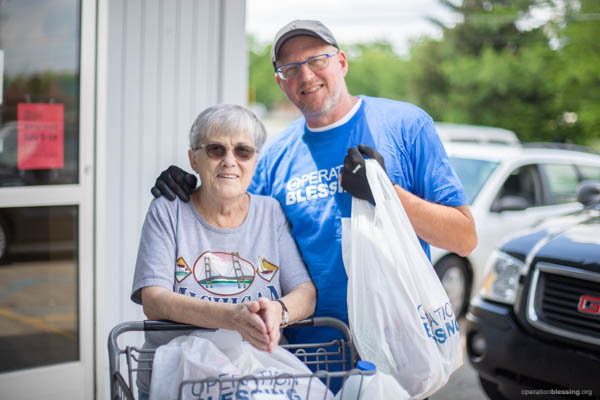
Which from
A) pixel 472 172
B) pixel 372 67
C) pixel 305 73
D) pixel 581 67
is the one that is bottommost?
pixel 472 172

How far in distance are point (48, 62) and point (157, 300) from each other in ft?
7.20

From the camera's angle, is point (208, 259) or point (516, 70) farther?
point (516, 70)

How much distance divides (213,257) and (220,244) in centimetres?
5

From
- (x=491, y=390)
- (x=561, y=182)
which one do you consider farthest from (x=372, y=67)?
(x=491, y=390)

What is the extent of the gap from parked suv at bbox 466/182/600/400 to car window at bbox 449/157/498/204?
2.26 meters

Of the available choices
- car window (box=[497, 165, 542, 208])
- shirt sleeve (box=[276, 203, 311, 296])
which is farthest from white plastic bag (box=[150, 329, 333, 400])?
car window (box=[497, 165, 542, 208])

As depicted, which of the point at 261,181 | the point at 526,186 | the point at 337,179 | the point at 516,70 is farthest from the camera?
the point at 516,70

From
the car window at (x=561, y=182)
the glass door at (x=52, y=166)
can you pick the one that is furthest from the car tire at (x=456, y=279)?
the glass door at (x=52, y=166)

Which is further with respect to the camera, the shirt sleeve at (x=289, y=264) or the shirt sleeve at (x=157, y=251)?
the shirt sleeve at (x=289, y=264)

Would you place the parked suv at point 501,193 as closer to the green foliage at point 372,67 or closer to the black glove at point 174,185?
the black glove at point 174,185

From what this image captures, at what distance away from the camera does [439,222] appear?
7.00 ft

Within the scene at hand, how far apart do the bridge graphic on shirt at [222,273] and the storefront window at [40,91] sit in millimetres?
1707

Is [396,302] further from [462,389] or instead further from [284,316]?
[462,389]

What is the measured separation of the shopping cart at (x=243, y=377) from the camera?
165cm
